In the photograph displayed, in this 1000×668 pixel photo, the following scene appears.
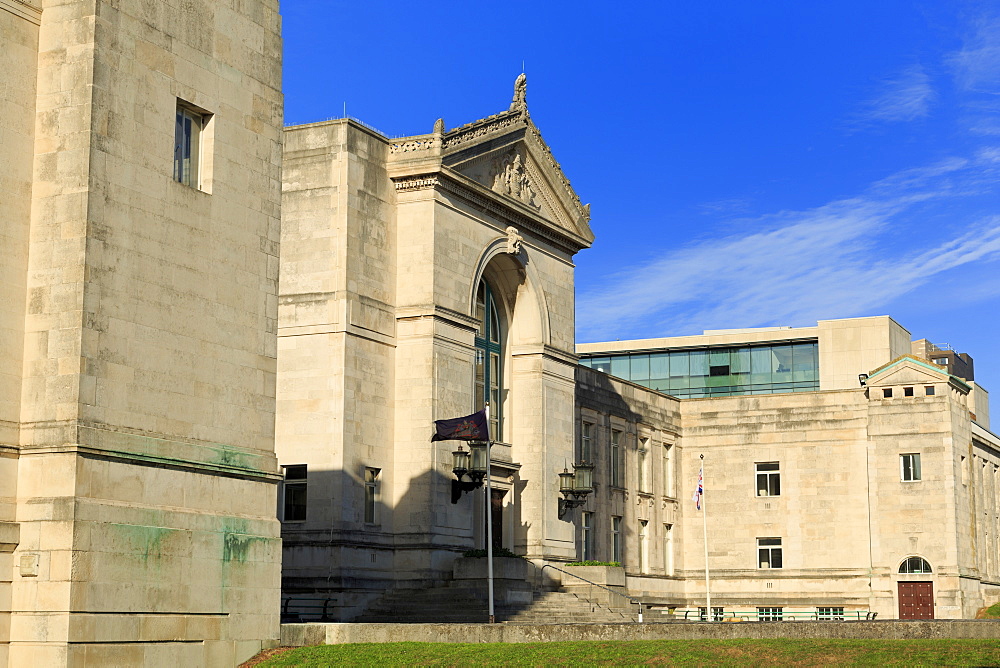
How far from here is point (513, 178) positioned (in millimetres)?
51094

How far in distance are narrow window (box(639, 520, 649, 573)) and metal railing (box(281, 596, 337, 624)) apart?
82.7 ft

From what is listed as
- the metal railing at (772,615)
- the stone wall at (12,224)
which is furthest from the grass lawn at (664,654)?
the metal railing at (772,615)

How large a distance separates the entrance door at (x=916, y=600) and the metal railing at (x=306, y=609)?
106 feet

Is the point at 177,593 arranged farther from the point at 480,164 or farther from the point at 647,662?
the point at 480,164

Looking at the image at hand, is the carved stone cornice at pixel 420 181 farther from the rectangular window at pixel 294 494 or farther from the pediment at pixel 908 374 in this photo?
the pediment at pixel 908 374

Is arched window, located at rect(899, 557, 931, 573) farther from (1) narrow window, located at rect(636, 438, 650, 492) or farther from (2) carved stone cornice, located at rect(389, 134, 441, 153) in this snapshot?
(2) carved stone cornice, located at rect(389, 134, 441, 153)

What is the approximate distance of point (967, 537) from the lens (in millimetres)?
65875

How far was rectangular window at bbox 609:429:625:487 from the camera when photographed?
62.0 m

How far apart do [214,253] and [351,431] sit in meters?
14.1

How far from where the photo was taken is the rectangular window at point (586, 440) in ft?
195

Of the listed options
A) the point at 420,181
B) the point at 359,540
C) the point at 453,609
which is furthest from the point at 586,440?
the point at 453,609

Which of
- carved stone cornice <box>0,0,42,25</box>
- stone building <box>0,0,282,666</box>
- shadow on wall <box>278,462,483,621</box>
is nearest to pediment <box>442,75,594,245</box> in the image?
shadow on wall <box>278,462,483,621</box>

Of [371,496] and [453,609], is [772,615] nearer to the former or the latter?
[453,609]

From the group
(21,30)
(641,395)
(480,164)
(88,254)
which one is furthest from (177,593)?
(641,395)
